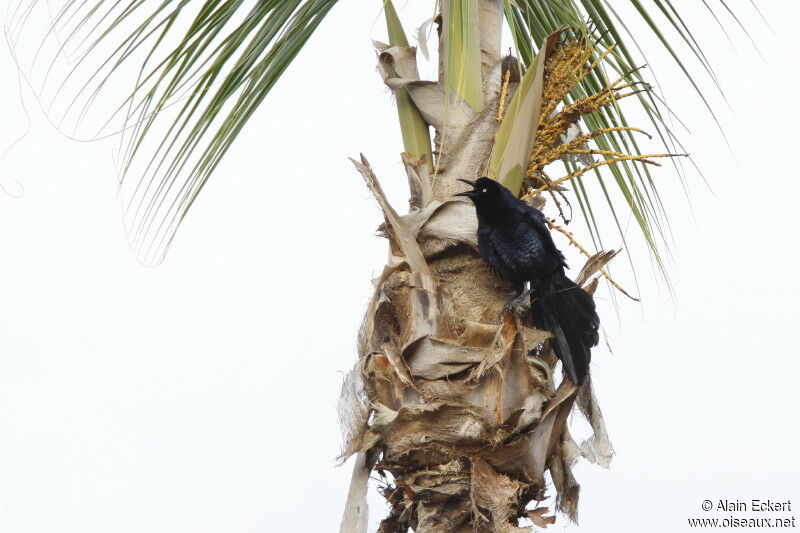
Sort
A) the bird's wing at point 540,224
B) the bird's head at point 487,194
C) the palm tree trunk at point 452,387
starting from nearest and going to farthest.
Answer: the palm tree trunk at point 452,387, the bird's head at point 487,194, the bird's wing at point 540,224

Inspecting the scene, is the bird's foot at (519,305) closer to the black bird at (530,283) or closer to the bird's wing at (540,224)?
the black bird at (530,283)

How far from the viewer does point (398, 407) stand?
8.87 ft

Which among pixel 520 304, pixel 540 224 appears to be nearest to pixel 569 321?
pixel 520 304

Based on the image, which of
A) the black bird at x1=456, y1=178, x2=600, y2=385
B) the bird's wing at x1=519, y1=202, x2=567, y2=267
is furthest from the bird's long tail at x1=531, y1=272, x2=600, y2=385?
the bird's wing at x1=519, y1=202, x2=567, y2=267

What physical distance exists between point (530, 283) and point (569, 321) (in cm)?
19

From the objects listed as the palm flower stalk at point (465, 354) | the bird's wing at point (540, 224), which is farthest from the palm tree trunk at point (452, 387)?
the bird's wing at point (540, 224)

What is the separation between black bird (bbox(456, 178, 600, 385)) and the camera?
114 inches

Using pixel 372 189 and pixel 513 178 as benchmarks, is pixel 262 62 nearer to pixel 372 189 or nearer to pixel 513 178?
pixel 372 189

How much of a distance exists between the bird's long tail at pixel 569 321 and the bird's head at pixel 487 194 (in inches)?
11.3

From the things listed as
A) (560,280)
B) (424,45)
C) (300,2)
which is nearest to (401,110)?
(424,45)

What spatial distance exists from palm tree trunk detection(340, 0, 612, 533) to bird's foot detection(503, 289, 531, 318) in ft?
0.10

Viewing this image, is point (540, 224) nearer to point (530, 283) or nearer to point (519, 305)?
point (530, 283)

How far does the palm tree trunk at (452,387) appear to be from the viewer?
261 cm

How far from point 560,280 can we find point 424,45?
95 cm
